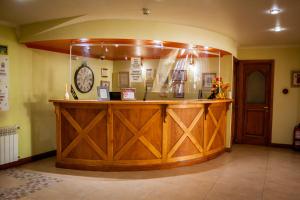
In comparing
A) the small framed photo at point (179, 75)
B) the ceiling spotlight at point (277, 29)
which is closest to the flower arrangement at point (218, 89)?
the small framed photo at point (179, 75)

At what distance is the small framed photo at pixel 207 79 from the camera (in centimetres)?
630

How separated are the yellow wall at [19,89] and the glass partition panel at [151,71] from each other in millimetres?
1109

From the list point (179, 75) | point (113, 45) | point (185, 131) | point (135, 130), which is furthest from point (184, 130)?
point (179, 75)

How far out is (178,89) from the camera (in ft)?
22.3

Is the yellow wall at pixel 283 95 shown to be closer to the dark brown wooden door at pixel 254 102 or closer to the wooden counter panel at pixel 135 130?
the dark brown wooden door at pixel 254 102

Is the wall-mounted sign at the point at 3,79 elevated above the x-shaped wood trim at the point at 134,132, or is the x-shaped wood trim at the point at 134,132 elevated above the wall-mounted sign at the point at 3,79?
the wall-mounted sign at the point at 3,79

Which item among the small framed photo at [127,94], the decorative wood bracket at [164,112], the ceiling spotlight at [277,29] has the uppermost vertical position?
the ceiling spotlight at [277,29]

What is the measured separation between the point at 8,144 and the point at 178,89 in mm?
4022

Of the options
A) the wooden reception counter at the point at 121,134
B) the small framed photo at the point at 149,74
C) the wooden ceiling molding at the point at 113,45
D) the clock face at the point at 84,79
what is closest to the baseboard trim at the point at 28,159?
the wooden reception counter at the point at 121,134

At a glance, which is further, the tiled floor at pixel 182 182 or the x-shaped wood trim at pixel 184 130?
the x-shaped wood trim at pixel 184 130

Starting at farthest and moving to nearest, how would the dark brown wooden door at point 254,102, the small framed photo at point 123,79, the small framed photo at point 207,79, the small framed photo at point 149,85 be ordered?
the small framed photo at point 123,79 → the small framed photo at point 149,85 → the dark brown wooden door at point 254,102 → the small framed photo at point 207,79

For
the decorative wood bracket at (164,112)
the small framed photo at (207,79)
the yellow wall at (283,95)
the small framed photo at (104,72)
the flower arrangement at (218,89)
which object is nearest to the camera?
the decorative wood bracket at (164,112)

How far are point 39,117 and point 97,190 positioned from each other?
239 centimetres

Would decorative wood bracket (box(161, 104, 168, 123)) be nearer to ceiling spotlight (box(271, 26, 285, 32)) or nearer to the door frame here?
ceiling spotlight (box(271, 26, 285, 32))
